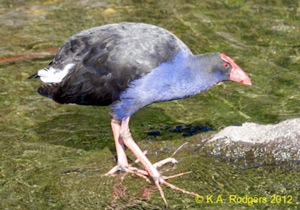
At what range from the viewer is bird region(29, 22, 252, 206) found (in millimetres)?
5527

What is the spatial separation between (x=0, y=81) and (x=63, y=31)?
148 centimetres

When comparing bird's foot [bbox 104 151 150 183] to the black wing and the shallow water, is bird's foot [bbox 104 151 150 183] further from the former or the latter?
the black wing

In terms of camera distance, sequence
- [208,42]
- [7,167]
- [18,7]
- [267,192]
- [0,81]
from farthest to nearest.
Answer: [18,7]
[208,42]
[0,81]
[7,167]
[267,192]

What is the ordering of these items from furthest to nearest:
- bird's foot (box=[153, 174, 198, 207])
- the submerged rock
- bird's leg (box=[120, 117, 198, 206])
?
1. the submerged rock
2. bird's leg (box=[120, 117, 198, 206])
3. bird's foot (box=[153, 174, 198, 207])

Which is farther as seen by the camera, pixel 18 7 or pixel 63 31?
pixel 18 7

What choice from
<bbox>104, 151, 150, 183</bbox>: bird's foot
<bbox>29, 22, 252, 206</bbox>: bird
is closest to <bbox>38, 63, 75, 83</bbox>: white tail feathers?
<bbox>29, 22, 252, 206</bbox>: bird

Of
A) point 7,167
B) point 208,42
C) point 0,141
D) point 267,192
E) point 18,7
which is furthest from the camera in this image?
point 18,7

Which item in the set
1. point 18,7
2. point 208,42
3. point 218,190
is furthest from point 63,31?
point 218,190

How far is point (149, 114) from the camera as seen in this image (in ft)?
22.4

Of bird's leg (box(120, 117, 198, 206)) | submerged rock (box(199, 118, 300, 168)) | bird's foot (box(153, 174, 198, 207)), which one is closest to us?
bird's foot (box(153, 174, 198, 207))

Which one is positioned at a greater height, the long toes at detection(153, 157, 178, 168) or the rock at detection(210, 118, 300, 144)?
the rock at detection(210, 118, 300, 144)

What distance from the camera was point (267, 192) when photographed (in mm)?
5430

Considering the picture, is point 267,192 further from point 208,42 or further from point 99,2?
point 99,2

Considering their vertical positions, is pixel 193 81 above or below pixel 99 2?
above
